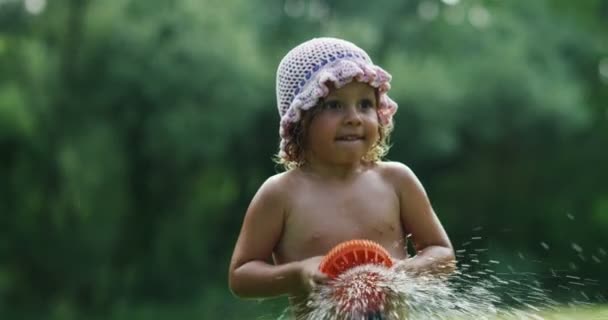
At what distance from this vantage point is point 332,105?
115 inches

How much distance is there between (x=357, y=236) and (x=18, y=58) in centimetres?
1018

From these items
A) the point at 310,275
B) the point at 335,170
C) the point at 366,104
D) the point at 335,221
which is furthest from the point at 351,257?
the point at 366,104

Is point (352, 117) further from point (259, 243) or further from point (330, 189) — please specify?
point (259, 243)

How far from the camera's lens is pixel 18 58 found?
492 inches

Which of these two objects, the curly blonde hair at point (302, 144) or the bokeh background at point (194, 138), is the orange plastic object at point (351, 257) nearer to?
the curly blonde hair at point (302, 144)

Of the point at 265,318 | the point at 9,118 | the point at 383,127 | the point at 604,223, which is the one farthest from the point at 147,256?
the point at 383,127

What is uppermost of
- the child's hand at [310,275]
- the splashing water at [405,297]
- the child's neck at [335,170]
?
the child's neck at [335,170]

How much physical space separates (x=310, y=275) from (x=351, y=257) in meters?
0.10

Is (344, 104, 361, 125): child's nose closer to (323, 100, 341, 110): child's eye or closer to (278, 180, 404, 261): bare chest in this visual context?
(323, 100, 341, 110): child's eye

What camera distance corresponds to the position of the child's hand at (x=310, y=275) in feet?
8.50

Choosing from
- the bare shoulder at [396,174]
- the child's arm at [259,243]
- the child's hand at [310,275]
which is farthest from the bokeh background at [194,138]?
the child's hand at [310,275]

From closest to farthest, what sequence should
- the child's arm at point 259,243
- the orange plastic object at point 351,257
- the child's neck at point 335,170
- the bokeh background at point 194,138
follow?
the orange plastic object at point 351,257 < the child's arm at point 259,243 < the child's neck at point 335,170 < the bokeh background at point 194,138

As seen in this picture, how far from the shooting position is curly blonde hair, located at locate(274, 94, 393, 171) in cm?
295

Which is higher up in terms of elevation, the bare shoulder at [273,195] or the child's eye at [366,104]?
the child's eye at [366,104]
